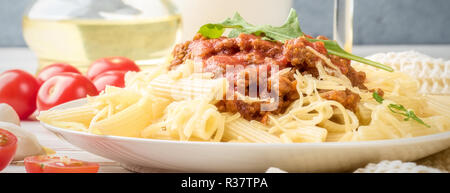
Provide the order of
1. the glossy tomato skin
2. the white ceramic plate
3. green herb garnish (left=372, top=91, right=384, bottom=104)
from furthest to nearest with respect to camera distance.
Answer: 1. the glossy tomato skin
2. green herb garnish (left=372, top=91, right=384, bottom=104)
3. the white ceramic plate

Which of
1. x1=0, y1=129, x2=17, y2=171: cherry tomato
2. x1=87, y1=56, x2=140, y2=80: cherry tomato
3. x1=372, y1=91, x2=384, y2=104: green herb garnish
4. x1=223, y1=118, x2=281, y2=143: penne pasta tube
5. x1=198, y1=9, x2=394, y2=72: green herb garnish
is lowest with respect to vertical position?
x1=87, y1=56, x2=140, y2=80: cherry tomato

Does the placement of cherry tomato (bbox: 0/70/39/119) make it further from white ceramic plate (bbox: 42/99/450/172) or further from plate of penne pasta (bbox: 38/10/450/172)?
white ceramic plate (bbox: 42/99/450/172)

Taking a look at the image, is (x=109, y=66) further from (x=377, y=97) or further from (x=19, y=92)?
(x=377, y=97)

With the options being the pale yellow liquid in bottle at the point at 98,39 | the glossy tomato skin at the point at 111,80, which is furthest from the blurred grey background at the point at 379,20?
the glossy tomato skin at the point at 111,80

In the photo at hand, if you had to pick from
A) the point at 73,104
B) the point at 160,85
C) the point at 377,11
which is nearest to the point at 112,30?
the point at 73,104

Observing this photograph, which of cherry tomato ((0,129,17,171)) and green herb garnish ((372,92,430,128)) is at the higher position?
green herb garnish ((372,92,430,128))

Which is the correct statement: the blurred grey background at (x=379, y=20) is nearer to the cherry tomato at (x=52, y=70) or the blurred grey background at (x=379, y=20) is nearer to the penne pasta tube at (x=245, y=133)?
the cherry tomato at (x=52, y=70)

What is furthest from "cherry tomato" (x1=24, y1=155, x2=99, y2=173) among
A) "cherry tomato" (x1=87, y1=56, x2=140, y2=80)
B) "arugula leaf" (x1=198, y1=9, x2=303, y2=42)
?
"cherry tomato" (x1=87, y1=56, x2=140, y2=80)

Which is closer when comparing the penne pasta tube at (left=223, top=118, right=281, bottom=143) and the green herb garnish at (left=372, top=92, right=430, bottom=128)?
the penne pasta tube at (left=223, top=118, right=281, bottom=143)
